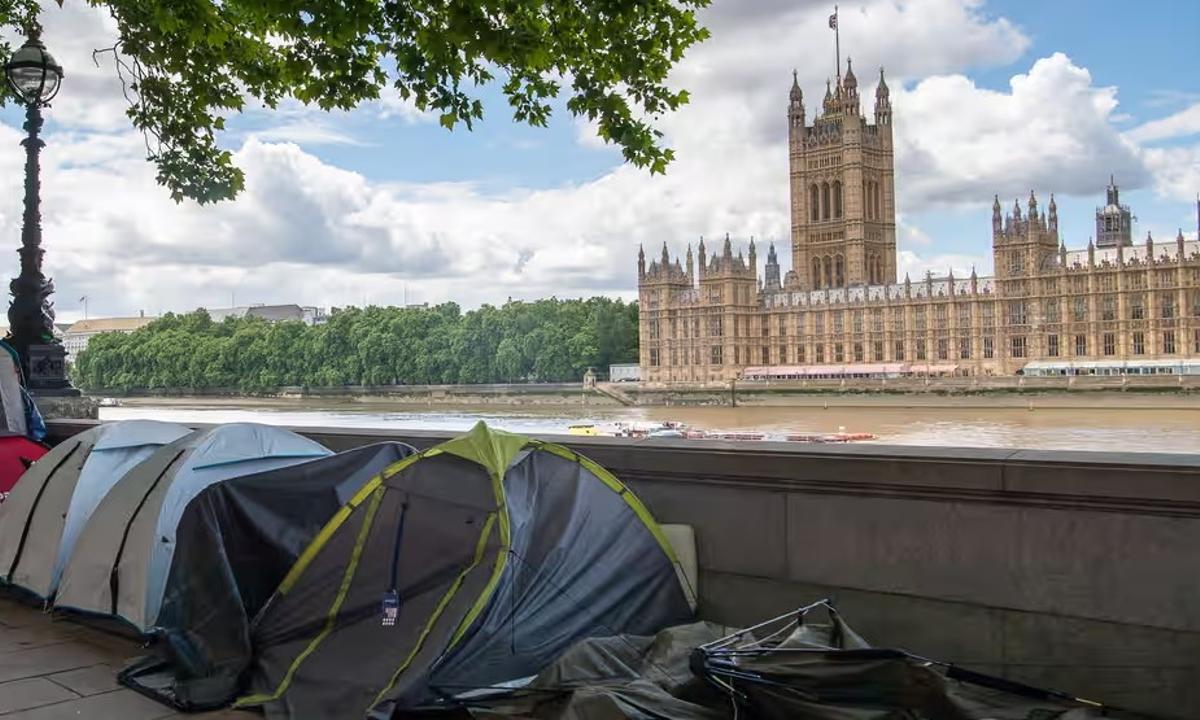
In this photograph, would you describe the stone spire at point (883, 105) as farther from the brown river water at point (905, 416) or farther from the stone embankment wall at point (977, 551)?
the stone embankment wall at point (977, 551)

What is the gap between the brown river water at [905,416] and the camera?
2117 inches

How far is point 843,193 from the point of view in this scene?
111 metres

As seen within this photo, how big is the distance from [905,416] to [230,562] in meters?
72.4

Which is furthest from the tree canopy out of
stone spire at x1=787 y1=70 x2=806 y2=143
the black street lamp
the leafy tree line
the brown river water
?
stone spire at x1=787 y1=70 x2=806 y2=143

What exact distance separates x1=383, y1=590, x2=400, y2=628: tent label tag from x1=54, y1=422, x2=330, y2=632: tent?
1.66 metres

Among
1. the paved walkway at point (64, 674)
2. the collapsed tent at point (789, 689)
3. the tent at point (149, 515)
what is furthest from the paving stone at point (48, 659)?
the collapsed tent at point (789, 689)

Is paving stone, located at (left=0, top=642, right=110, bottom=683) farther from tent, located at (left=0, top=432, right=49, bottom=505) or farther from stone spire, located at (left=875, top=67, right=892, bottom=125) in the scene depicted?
stone spire, located at (left=875, top=67, right=892, bottom=125)

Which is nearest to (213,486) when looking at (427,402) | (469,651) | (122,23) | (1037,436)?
(469,651)

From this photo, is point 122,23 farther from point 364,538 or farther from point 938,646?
point 938,646

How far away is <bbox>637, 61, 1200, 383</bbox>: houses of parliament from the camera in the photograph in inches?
3310

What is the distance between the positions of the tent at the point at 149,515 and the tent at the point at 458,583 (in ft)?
3.66

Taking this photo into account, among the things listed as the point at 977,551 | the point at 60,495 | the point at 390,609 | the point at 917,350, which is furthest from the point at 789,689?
the point at 917,350

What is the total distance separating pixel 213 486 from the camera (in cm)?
486

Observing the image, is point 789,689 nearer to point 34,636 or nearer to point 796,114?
point 34,636
